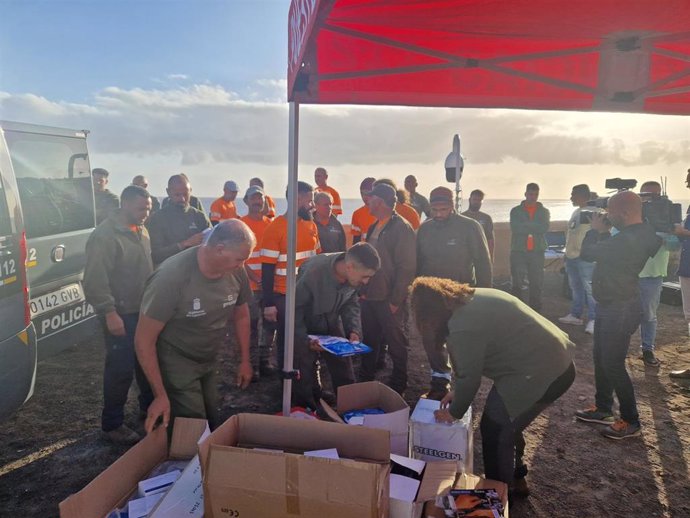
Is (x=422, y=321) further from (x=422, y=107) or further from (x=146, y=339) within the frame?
(x=422, y=107)

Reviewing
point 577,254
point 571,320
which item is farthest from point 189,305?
point 571,320

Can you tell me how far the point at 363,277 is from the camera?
10.5ft

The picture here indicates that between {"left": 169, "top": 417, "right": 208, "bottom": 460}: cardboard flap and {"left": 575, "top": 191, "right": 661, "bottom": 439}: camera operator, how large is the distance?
3.09 meters

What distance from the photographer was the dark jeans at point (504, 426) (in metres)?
2.63

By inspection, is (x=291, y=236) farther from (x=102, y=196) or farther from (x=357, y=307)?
(x=102, y=196)

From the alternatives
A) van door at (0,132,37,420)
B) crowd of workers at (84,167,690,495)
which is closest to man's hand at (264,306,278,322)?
crowd of workers at (84,167,690,495)

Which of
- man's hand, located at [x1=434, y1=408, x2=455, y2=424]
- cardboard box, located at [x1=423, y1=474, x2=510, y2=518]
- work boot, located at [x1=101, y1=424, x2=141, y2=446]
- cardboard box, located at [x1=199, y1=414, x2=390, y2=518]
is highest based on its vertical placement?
cardboard box, located at [x1=199, y1=414, x2=390, y2=518]

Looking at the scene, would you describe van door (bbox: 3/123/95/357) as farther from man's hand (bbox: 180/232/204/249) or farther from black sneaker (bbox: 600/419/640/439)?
black sneaker (bbox: 600/419/640/439)

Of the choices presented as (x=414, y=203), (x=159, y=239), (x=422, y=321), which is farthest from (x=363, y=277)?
(x=414, y=203)

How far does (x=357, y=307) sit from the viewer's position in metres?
3.99

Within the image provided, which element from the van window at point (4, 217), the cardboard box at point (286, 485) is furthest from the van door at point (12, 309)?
the cardboard box at point (286, 485)

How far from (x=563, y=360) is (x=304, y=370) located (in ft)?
6.15

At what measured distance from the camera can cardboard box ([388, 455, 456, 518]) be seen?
6.57 ft

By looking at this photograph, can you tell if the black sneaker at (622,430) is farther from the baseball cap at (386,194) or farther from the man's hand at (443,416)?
the baseball cap at (386,194)
